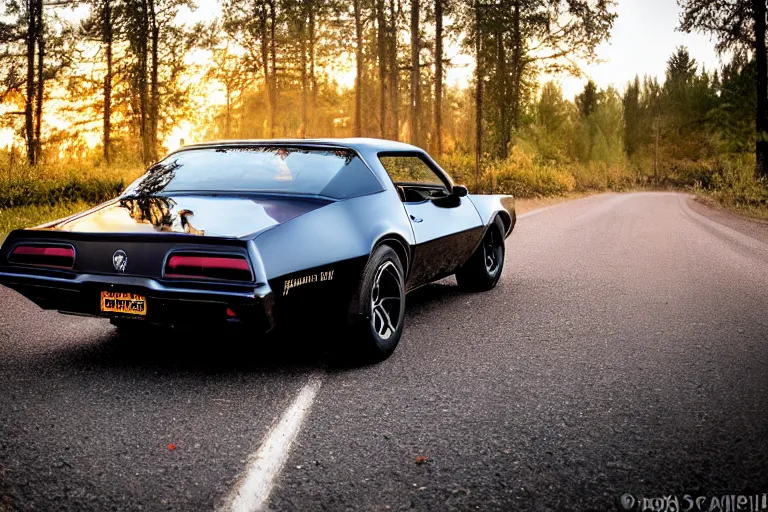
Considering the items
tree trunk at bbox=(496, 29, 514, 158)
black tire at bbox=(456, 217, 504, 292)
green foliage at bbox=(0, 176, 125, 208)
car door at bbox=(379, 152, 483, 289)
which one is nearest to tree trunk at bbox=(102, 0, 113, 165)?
green foliage at bbox=(0, 176, 125, 208)

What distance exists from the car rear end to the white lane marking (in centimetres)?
46

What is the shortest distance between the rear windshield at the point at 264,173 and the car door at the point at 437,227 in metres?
0.50

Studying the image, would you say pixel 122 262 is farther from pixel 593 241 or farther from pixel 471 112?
pixel 471 112

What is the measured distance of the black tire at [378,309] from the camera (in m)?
3.83

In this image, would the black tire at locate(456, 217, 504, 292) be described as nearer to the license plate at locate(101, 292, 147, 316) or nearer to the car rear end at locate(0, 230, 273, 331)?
the car rear end at locate(0, 230, 273, 331)

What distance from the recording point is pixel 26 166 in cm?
1672

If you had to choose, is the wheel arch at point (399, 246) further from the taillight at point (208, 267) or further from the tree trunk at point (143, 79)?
the tree trunk at point (143, 79)

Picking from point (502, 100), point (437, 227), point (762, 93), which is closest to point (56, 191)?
point (437, 227)

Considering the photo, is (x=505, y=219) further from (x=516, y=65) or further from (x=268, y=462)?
(x=516, y=65)

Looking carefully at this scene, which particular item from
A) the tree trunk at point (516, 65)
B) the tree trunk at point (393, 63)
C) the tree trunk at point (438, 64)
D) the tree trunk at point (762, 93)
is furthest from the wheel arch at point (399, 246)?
the tree trunk at point (516, 65)

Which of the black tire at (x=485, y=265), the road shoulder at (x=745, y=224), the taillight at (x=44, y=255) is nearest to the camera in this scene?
the taillight at (x=44, y=255)

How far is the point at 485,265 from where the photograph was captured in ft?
21.1

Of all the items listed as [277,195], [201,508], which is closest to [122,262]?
[277,195]

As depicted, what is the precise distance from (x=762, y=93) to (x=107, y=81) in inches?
1104
